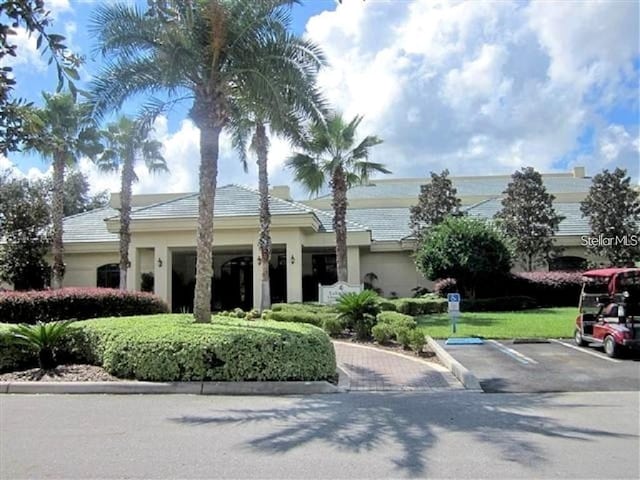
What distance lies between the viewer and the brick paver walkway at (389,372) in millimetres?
9742

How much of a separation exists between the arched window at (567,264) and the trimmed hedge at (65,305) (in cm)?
2037

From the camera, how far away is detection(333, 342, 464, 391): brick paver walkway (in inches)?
384

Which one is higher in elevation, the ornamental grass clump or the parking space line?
the ornamental grass clump

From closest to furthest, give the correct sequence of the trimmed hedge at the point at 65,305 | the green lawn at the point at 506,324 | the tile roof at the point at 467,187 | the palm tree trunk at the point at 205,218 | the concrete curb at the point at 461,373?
1. the concrete curb at the point at 461,373
2. the palm tree trunk at the point at 205,218
3. the trimmed hedge at the point at 65,305
4. the green lawn at the point at 506,324
5. the tile roof at the point at 467,187

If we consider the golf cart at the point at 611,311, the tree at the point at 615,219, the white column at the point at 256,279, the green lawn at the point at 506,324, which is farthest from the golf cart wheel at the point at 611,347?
the tree at the point at 615,219

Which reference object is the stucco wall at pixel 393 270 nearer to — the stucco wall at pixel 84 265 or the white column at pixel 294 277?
the white column at pixel 294 277

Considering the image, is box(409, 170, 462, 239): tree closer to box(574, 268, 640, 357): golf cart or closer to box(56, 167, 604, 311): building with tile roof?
box(56, 167, 604, 311): building with tile roof

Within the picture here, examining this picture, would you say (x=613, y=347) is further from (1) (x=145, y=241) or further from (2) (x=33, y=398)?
(1) (x=145, y=241)

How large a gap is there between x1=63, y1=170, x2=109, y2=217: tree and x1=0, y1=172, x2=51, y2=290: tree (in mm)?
19534

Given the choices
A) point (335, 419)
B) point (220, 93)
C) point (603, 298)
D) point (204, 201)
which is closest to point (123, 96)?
point (220, 93)

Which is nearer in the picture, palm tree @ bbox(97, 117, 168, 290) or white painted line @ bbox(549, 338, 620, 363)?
white painted line @ bbox(549, 338, 620, 363)

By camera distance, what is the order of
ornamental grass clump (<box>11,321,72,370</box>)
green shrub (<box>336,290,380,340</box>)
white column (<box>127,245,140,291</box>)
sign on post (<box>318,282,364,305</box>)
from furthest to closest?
white column (<box>127,245,140,291</box>)
sign on post (<box>318,282,364,305</box>)
green shrub (<box>336,290,380,340</box>)
ornamental grass clump (<box>11,321,72,370</box>)

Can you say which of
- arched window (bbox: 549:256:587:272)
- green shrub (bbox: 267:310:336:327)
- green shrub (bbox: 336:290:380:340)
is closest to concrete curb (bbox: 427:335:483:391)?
green shrub (bbox: 336:290:380:340)

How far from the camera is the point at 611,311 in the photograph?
12.9m
